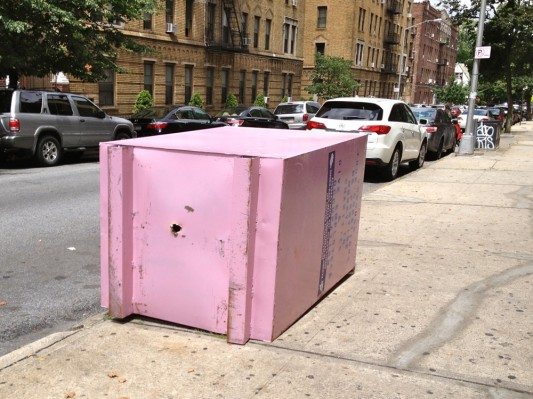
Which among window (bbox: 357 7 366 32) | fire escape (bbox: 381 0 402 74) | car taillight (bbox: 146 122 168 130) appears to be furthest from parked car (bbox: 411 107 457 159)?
fire escape (bbox: 381 0 402 74)

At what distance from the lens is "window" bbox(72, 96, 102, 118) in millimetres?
14914

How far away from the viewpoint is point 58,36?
14930 millimetres

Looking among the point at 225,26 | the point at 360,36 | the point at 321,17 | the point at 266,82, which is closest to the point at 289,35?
the point at 266,82

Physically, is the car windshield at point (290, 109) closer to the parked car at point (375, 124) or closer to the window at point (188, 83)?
the window at point (188, 83)

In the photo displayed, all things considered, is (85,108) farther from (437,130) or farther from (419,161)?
(437,130)

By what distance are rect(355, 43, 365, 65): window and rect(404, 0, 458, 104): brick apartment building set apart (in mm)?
19732

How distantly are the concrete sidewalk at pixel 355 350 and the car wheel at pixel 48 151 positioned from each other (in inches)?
402

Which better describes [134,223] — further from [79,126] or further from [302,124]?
[302,124]

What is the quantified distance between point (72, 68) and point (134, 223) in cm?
1353

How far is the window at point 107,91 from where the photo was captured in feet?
83.3

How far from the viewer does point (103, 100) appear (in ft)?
84.1

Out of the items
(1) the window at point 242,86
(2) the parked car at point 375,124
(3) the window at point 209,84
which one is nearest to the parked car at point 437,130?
(2) the parked car at point 375,124

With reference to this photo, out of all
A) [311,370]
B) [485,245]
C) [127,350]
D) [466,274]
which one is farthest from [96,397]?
[485,245]

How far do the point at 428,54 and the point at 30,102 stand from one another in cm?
8274
